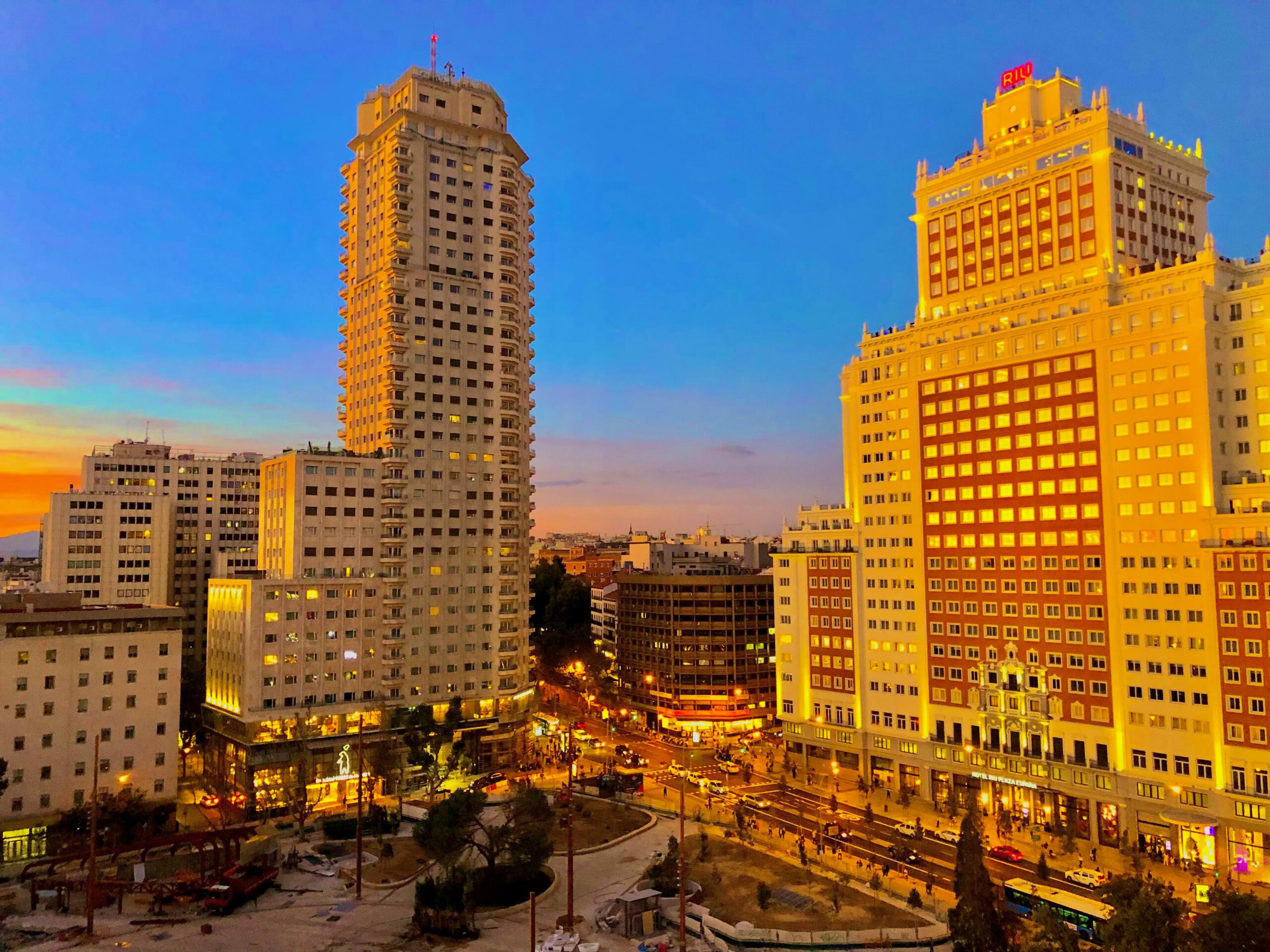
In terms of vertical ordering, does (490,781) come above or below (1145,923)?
below

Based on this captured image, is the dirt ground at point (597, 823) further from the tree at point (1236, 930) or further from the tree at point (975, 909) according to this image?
the tree at point (1236, 930)

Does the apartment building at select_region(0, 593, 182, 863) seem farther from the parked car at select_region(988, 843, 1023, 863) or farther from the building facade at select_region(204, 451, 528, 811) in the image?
the parked car at select_region(988, 843, 1023, 863)

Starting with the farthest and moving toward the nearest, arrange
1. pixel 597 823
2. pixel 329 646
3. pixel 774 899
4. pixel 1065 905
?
pixel 329 646
pixel 597 823
pixel 774 899
pixel 1065 905

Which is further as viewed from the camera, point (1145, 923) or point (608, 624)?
point (608, 624)

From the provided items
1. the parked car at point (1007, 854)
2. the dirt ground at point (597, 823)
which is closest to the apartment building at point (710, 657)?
the dirt ground at point (597, 823)

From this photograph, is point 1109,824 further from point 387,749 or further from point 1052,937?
point 387,749

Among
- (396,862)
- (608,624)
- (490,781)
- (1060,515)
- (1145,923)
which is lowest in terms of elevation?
(490,781)

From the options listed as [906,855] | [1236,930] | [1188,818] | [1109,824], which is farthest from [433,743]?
[1236,930]

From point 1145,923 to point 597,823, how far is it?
174ft

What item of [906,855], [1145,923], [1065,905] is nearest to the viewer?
[1145,923]

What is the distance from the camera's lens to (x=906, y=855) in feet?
264

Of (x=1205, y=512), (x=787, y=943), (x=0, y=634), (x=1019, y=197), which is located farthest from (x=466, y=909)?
(x=1019, y=197)

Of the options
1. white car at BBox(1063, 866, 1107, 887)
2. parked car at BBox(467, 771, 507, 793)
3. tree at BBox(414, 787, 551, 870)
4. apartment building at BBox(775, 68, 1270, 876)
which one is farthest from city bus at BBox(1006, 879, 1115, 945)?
parked car at BBox(467, 771, 507, 793)

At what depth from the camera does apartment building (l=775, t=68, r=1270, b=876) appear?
81875 mm
